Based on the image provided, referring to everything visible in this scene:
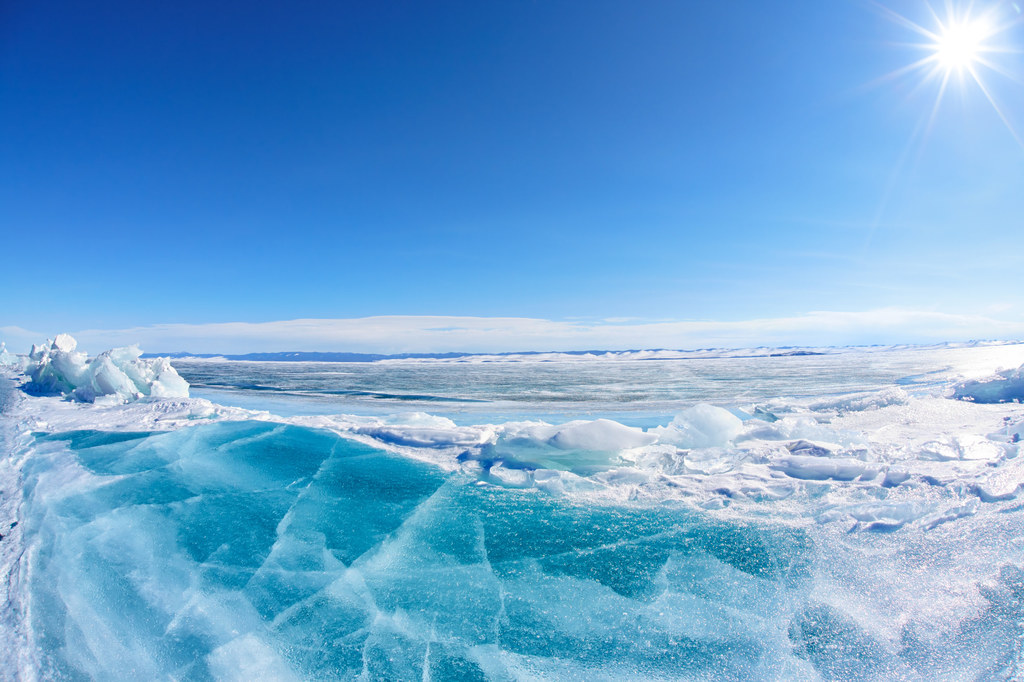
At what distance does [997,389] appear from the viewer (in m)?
8.57

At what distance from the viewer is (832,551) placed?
293 centimetres

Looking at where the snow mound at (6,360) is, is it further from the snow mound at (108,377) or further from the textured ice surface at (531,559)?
the textured ice surface at (531,559)

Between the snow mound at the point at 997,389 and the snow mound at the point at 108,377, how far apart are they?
16216mm

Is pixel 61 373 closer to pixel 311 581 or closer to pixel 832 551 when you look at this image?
pixel 311 581

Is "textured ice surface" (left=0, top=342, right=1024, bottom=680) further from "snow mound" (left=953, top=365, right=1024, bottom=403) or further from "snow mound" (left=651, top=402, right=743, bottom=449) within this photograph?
"snow mound" (left=953, top=365, right=1024, bottom=403)

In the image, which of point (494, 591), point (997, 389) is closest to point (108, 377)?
point (494, 591)

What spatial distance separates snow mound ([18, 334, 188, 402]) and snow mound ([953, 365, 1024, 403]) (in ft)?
53.2

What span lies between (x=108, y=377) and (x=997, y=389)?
18.0m

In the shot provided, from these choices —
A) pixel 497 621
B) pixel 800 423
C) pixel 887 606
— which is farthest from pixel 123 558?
pixel 800 423

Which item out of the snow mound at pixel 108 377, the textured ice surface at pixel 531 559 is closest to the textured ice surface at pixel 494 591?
the textured ice surface at pixel 531 559

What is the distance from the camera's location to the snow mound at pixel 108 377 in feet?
31.2

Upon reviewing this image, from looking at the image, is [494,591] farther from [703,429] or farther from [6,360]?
[6,360]

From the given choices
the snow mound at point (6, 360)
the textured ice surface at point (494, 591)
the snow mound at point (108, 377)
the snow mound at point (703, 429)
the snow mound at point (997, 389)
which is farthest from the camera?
the snow mound at point (6, 360)

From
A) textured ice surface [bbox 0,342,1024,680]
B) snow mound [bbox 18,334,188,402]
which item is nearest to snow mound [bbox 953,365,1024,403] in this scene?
textured ice surface [bbox 0,342,1024,680]
